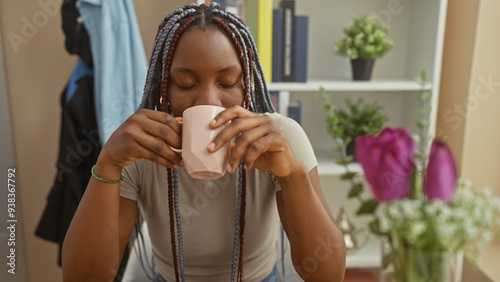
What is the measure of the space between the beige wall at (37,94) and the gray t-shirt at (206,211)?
1.03 metres

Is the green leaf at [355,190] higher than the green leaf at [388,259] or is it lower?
higher

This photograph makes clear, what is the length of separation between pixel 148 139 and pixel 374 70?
57.2 inches

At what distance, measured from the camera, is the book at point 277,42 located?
63.1 inches

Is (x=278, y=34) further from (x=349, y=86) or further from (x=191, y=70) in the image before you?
(x=191, y=70)

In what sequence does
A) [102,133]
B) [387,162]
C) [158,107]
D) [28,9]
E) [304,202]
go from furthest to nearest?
[28,9] < [102,133] < [158,107] < [304,202] < [387,162]

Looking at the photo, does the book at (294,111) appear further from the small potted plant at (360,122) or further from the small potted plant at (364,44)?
the small potted plant at (364,44)

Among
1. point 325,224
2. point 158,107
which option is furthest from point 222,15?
point 325,224

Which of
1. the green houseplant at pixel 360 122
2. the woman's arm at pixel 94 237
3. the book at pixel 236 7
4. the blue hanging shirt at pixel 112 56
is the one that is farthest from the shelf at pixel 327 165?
the woman's arm at pixel 94 237

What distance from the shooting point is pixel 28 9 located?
5.72 feet

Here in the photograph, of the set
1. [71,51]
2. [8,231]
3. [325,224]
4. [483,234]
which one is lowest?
[8,231]

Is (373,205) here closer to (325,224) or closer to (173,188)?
(325,224)

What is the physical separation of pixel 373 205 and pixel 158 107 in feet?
2.06

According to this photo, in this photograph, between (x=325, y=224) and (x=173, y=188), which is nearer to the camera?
(x=325, y=224)

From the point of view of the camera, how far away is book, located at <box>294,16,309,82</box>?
63.9 inches
